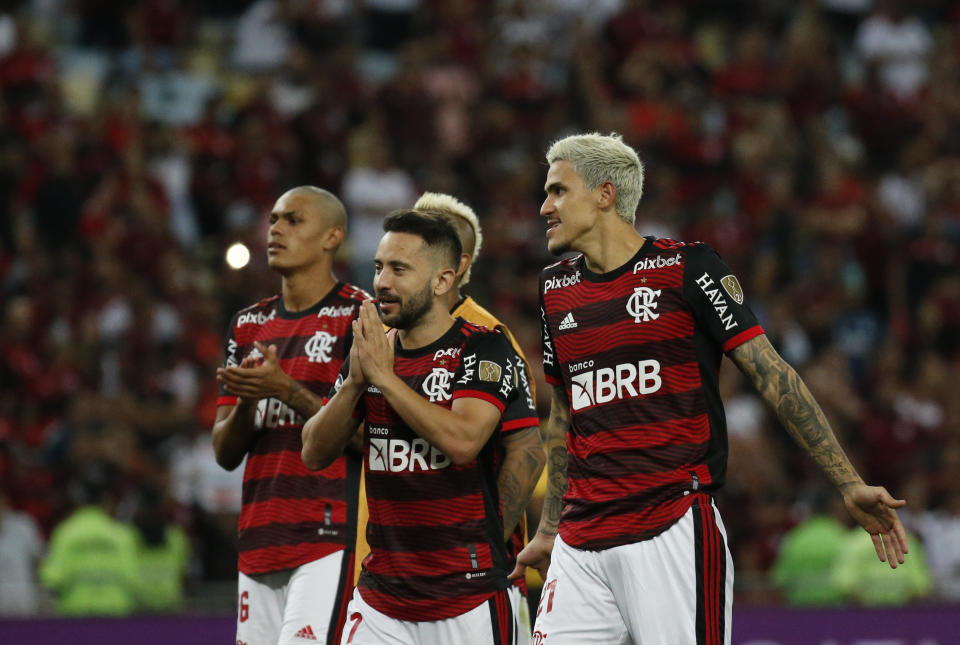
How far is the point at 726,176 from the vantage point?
16.0 metres

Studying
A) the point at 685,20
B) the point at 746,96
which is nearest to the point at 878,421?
the point at 746,96

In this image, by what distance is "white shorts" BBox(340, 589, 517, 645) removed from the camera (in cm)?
556

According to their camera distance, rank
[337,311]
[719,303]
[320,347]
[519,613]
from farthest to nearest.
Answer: [337,311] → [320,347] → [519,613] → [719,303]

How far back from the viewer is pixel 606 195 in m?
5.89

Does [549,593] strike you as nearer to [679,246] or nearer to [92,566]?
[679,246]

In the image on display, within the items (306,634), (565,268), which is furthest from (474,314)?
(306,634)

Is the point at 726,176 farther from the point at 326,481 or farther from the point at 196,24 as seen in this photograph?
the point at 326,481

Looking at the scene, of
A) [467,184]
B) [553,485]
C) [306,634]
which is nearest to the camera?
[553,485]

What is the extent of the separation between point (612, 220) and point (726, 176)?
1043cm

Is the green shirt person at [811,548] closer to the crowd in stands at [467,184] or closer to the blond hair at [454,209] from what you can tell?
the crowd in stands at [467,184]

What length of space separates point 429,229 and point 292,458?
4.97ft

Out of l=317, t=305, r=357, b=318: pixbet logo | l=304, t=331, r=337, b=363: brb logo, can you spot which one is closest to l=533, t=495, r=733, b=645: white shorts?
l=304, t=331, r=337, b=363: brb logo

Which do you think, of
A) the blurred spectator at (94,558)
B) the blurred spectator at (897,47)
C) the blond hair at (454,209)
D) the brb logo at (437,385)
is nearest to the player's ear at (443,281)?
the brb logo at (437,385)

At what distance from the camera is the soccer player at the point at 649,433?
541 cm
